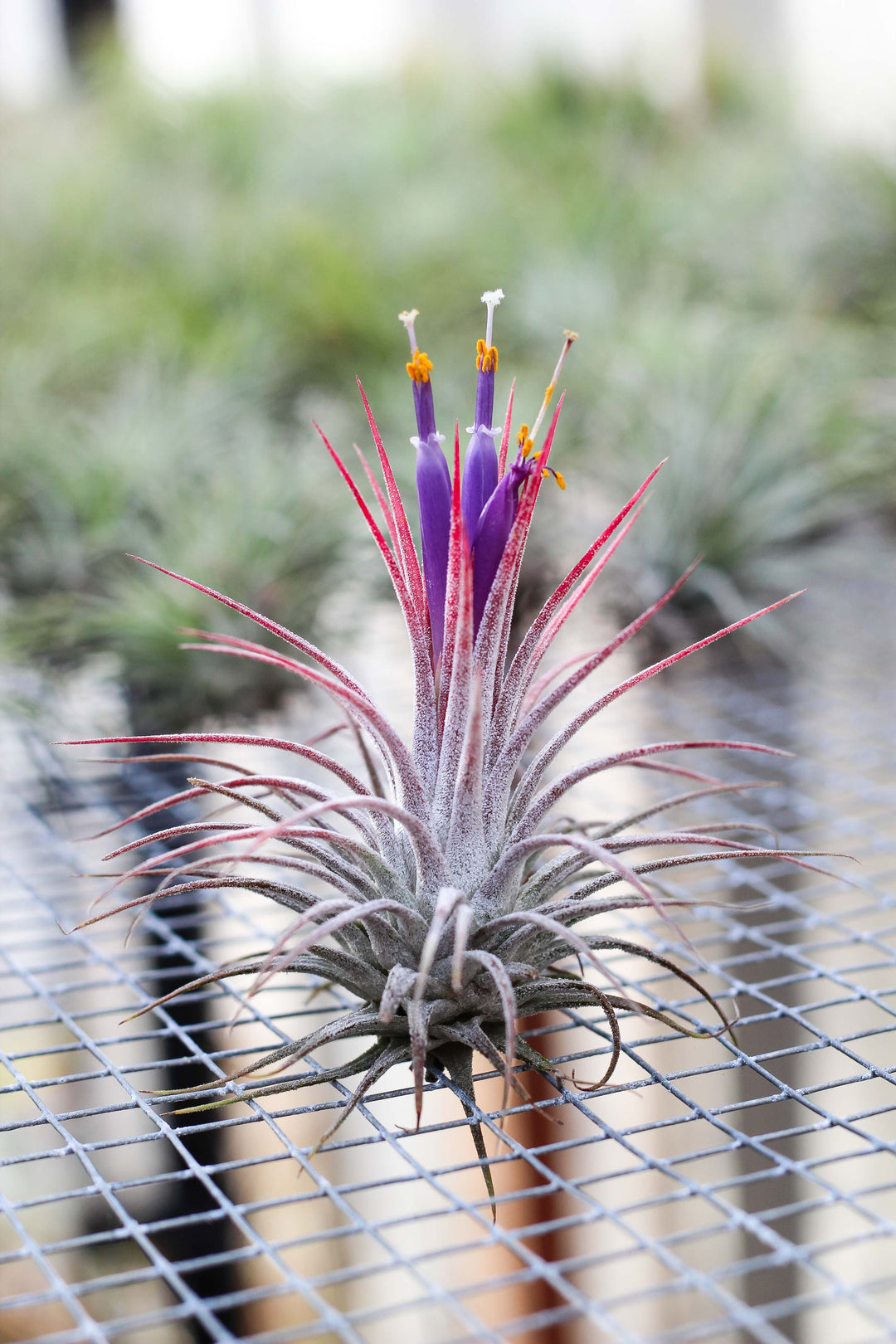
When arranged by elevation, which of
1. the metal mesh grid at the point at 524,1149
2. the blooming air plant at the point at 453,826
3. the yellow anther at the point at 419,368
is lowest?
the metal mesh grid at the point at 524,1149

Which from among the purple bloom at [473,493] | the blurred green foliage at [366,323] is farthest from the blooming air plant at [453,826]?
the blurred green foliage at [366,323]

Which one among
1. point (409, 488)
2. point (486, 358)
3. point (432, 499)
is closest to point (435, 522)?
point (432, 499)

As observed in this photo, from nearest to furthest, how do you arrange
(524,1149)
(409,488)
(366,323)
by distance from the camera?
(524,1149) → (409,488) → (366,323)

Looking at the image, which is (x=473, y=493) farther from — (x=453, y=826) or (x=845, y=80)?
(x=845, y=80)

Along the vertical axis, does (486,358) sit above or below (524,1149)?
above

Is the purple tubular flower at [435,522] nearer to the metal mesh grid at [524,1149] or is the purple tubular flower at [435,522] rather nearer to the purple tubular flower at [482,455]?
the purple tubular flower at [482,455]

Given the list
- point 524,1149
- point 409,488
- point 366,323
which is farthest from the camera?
point 366,323

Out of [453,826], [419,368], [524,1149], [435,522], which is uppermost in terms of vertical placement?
[419,368]
